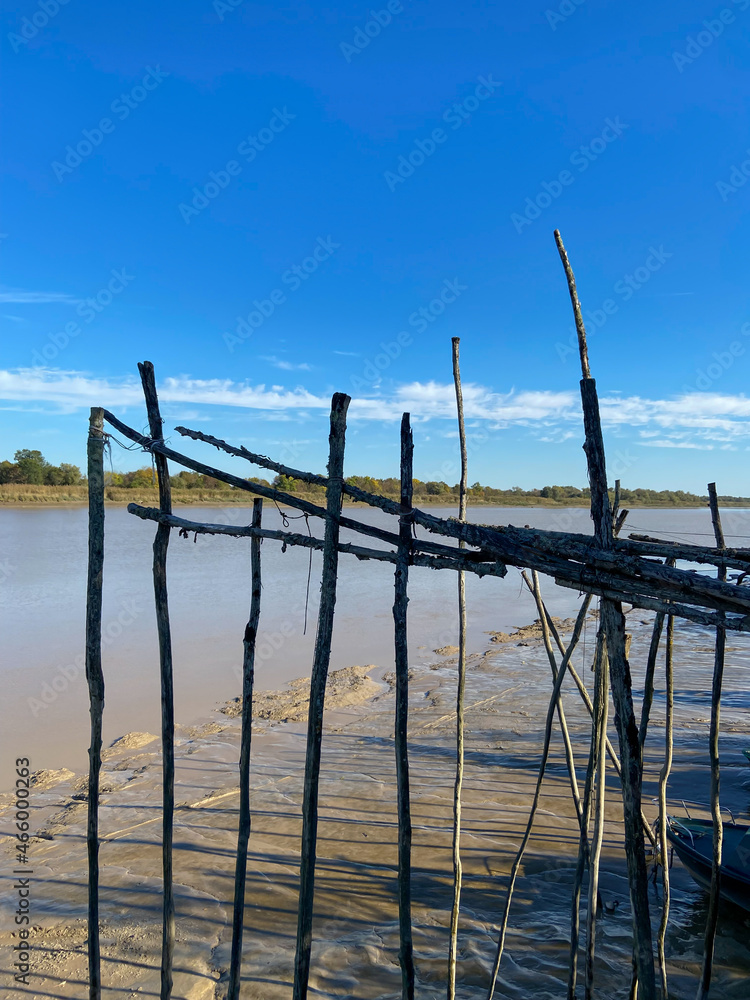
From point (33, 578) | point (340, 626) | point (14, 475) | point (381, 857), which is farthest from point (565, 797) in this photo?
point (14, 475)

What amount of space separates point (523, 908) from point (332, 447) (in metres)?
3.85

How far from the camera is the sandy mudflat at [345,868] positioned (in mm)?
3977

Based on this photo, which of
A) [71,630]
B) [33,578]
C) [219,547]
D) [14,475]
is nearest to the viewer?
[71,630]

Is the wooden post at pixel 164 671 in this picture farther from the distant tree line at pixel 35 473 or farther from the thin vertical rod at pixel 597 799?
the distant tree line at pixel 35 473

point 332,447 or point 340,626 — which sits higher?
point 332,447

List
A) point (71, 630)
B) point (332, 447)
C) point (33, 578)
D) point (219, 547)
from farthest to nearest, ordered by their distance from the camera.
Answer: point (219, 547), point (33, 578), point (71, 630), point (332, 447)

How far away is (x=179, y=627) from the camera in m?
13.4

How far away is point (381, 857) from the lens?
208 inches

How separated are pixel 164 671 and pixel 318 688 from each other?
844mm

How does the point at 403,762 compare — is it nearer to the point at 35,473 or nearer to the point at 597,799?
the point at 597,799

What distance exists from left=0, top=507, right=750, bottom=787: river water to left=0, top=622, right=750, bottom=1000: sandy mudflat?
3.68ft

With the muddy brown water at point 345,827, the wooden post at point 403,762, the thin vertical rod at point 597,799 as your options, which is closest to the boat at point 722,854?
the muddy brown water at point 345,827

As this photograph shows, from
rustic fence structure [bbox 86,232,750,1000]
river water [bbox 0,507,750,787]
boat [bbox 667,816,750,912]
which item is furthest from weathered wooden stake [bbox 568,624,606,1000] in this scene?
river water [bbox 0,507,750,787]

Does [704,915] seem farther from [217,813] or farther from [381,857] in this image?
[217,813]
